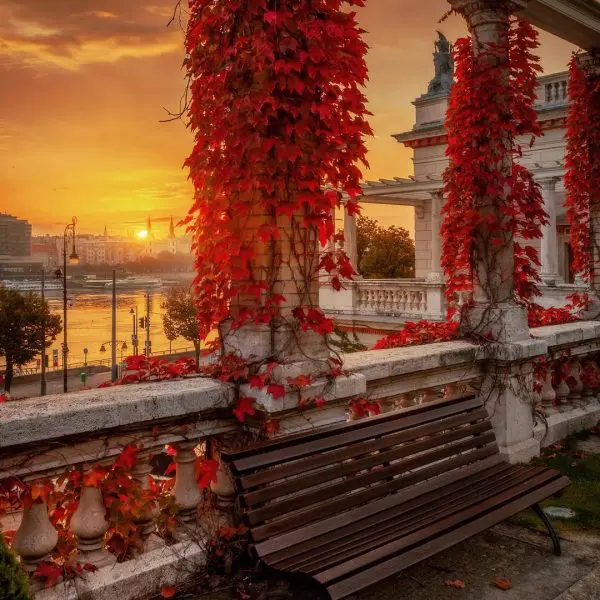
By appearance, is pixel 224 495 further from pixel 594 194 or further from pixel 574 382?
pixel 594 194

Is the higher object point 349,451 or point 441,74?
point 441,74

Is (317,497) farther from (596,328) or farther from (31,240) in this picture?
(31,240)

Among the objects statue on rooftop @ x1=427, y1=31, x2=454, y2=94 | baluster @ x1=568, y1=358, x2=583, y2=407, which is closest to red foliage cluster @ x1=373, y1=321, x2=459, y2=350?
baluster @ x1=568, y1=358, x2=583, y2=407

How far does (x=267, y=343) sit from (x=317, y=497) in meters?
0.95

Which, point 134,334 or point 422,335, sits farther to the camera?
point 134,334

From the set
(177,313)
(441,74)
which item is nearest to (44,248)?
(177,313)

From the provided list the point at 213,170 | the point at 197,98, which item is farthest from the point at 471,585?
the point at 197,98

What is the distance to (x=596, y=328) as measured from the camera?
694 cm

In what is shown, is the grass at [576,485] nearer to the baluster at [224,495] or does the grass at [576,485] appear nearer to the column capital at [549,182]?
the baluster at [224,495]

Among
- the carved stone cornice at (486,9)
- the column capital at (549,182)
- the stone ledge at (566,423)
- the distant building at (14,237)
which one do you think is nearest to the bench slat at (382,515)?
the stone ledge at (566,423)

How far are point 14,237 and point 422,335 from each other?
74955 millimetres

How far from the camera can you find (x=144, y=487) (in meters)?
3.27

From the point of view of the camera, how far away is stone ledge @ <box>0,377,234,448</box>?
9.06 ft

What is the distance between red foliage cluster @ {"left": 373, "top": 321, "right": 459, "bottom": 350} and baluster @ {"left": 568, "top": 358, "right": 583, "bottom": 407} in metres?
1.78
